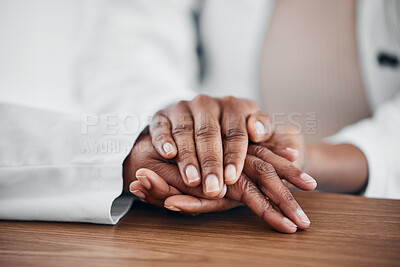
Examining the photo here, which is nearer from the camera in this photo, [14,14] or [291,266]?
[291,266]

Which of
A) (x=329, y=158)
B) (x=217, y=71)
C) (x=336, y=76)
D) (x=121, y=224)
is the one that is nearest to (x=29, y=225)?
(x=121, y=224)

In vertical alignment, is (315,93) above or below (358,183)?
above

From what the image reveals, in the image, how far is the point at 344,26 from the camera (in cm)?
84

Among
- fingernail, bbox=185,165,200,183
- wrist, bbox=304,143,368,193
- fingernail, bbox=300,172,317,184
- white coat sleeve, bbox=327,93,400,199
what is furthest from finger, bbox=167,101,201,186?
white coat sleeve, bbox=327,93,400,199

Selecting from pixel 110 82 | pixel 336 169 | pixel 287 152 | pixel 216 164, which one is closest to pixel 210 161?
pixel 216 164

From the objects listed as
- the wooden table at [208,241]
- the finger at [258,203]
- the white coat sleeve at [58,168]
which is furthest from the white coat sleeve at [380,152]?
the white coat sleeve at [58,168]

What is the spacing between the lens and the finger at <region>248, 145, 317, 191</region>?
320 mm

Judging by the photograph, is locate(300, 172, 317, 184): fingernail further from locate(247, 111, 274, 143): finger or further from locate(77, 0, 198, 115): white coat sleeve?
locate(77, 0, 198, 115): white coat sleeve

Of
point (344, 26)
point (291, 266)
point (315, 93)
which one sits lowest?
point (291, 266)

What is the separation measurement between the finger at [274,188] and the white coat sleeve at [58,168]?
0.14 m

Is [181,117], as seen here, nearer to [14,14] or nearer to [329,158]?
[329,158]

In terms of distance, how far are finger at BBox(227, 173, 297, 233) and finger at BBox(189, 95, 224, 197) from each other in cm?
3

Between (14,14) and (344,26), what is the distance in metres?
0.86

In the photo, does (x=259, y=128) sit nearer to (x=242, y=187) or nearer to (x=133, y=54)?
(x=242, y=187)
